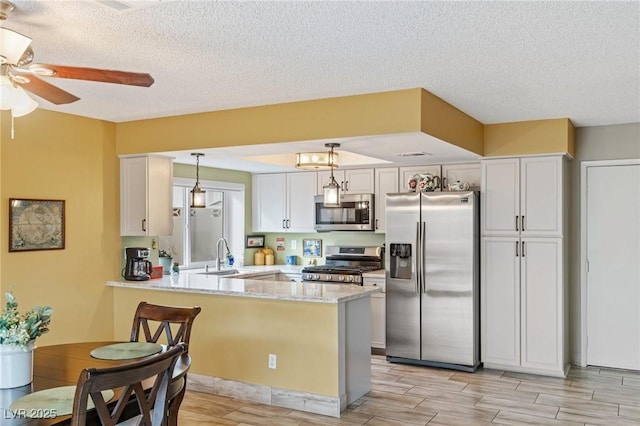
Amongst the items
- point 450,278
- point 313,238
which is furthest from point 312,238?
point 450,278

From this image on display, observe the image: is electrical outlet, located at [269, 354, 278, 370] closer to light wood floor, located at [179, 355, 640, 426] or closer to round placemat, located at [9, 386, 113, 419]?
light wood floor, located at [179, 355, 640, 426]

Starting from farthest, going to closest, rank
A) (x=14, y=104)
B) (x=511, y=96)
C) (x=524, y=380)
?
(x=524, y=380) < (x=511, y=96) < (x=14, y=104)

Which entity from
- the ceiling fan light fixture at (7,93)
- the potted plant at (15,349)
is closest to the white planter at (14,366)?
the potted plant at (15,349)

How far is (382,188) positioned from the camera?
6426 millimetres

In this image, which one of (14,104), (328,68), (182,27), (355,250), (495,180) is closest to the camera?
(14,104)

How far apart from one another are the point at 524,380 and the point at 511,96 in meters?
2.58

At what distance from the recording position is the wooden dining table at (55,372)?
6.63 ft

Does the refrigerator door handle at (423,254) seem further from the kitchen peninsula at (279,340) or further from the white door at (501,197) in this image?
the kitchen peninsula at (279,340)

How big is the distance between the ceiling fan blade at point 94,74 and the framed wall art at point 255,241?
16.2 ft

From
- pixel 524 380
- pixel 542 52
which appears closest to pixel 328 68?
pixel 542 52

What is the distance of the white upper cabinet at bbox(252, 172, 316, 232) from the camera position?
6.97 m

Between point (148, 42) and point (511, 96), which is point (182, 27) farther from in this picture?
point (511, 96)

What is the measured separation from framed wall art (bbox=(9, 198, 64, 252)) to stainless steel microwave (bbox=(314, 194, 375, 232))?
9.90 ft

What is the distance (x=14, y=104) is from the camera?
236 cm
